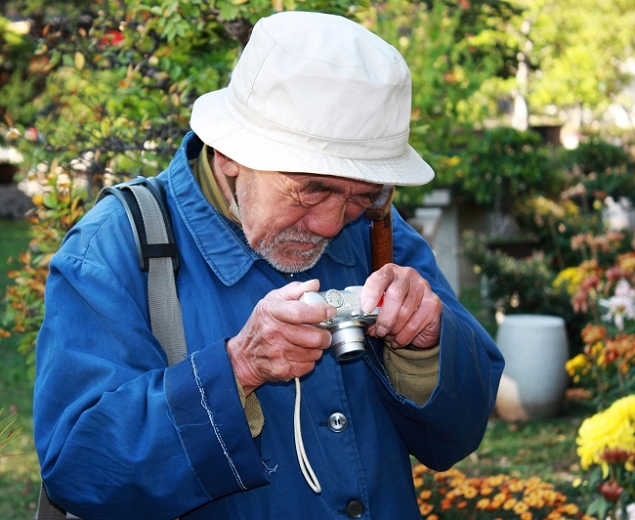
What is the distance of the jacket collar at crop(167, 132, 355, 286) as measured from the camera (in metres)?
2.07

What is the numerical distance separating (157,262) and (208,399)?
375mm

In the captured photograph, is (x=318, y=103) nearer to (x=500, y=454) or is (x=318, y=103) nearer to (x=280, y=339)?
(x=280, y=339)

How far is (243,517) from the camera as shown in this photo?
1.96m

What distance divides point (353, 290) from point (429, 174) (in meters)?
0.38

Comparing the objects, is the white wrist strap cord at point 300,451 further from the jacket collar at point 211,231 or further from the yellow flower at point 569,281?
the yellow flower at point 569,281

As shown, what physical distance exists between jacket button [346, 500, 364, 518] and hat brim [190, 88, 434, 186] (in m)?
0.74

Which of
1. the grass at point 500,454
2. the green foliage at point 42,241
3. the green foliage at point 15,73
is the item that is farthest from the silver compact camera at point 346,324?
the green foliage at point 15,73

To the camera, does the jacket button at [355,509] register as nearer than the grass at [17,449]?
Yes

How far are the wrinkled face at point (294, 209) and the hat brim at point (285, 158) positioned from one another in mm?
83

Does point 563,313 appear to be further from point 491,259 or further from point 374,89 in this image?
point 374,89

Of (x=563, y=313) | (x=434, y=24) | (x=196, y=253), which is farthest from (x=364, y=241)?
(x=563, y=313)

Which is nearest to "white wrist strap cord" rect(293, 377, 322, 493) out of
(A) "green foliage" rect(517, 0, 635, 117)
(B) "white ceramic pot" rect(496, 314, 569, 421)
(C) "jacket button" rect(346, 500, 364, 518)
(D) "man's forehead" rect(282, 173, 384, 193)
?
(C) "jacket button" rect(346, 500, 364, 518)

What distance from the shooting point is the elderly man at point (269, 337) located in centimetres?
176

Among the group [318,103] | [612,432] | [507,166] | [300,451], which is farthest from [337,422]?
[507,166]
